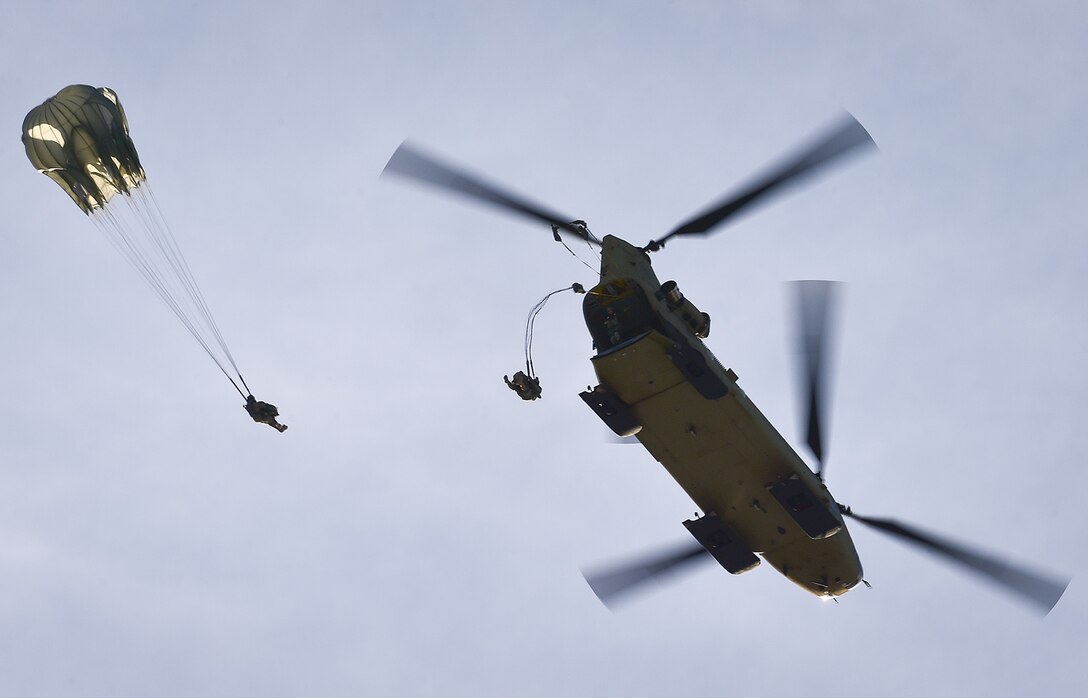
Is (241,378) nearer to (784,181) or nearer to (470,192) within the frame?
(470,192)

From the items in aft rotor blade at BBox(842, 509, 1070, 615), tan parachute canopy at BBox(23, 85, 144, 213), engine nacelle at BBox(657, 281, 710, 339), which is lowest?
aft rotor blade at BBox(842, 509, 1070, 615)

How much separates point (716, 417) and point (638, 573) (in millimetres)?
5429

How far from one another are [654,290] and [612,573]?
25.7 feet

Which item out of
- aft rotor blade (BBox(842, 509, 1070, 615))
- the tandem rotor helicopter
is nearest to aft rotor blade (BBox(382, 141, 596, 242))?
the tandem rotor helicopter

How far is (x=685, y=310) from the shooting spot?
96.5 ft

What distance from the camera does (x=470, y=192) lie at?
95.5 feet

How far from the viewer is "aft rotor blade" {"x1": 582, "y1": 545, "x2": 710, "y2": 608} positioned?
105ft

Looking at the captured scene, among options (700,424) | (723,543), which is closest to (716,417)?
(700,424)

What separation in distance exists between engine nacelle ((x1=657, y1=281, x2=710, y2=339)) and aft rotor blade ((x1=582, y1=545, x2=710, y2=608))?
6273 millimetres

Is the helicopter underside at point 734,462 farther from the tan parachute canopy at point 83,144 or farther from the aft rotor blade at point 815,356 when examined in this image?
the tan parachute canopy at point 83,144

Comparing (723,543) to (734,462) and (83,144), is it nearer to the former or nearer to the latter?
(734,462)

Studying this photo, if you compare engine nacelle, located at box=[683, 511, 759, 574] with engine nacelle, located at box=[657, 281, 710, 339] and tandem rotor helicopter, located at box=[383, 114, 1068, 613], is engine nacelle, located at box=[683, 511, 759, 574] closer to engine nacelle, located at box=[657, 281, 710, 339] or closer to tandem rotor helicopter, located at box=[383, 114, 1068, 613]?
tandem rotor helicopter, located at box=[383, 114, 1068, 613]

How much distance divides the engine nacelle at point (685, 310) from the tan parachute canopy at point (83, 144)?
17.0 meters

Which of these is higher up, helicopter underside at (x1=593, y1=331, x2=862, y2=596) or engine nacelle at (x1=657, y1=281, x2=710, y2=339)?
engine nacelle at (x1=657, y1=281, x2=710, y2=339)
